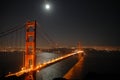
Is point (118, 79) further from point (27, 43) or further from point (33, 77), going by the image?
point (27, 43)

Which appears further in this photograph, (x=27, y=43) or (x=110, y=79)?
(x=110, y=79)

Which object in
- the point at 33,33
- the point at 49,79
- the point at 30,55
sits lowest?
the point at 49,79

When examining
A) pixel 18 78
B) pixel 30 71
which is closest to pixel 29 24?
pixel 30 71

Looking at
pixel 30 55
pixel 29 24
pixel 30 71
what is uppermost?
pixel 29 24

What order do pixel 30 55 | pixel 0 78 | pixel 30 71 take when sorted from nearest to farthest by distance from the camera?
pixel 0 78 → pixel 30 71 → pixel 30 55

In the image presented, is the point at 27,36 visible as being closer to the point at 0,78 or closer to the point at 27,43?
the point at 27,43

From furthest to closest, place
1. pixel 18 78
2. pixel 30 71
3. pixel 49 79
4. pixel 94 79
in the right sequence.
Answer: pixel 49 79
pixel 94 79
pixel 30 71
pixel 18 78

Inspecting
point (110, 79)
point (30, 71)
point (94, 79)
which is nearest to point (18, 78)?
point (30, 71)

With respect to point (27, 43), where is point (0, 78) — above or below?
below

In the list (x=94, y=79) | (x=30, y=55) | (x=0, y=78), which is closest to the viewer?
(x=0, y=78)
